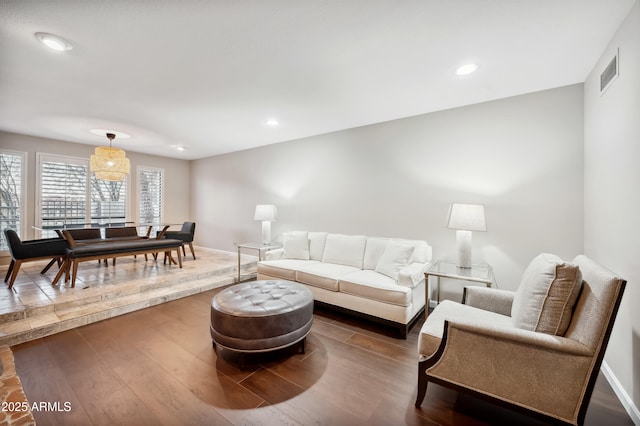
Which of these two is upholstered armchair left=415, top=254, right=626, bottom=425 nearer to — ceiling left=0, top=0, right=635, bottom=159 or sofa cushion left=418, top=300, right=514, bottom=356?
sofa cushion left=418, top=300, right=514, bottom=356

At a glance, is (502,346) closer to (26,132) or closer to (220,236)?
(220,236)

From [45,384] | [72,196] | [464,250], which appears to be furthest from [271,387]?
[72,196]

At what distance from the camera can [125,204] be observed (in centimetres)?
609

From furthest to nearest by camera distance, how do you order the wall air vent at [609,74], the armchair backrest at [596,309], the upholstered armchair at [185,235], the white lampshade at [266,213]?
the upholstered armchair at [185,235]
the white lampshade at [266,213]
the wall air vent at [609,74]
the armchair backrest at [596,309]

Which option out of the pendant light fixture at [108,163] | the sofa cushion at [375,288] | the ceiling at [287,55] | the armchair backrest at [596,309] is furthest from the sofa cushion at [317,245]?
the pendant light fixture at [108,163]

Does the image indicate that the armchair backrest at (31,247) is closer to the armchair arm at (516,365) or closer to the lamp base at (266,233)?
the lamp base at (266,233)

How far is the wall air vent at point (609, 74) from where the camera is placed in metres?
1.91

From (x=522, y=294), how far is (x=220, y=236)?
5.98 metres

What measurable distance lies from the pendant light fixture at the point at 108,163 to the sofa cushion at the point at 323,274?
3.34 meters

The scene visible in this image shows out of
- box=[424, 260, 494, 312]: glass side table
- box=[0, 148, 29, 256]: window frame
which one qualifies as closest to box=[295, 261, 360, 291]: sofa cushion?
box=[424, 260, 494, 312]: glass side table

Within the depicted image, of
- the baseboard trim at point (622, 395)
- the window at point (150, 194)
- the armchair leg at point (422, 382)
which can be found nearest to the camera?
the baseboard trim at point (622, 395)

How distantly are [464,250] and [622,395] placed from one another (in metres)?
1.45

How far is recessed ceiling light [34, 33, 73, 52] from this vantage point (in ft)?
6.46

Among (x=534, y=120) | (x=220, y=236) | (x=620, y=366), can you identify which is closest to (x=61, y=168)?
(x=220, y=236)
